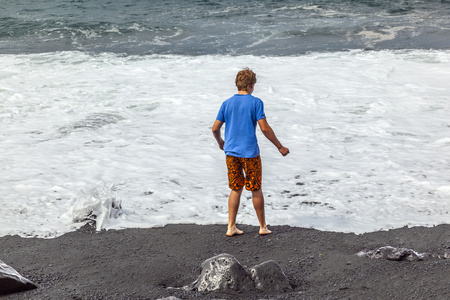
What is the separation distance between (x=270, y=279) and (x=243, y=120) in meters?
1.38

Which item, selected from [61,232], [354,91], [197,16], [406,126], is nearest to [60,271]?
[61,232]

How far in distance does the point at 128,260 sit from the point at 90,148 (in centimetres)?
384

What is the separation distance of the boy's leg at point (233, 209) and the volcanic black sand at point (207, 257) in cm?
7

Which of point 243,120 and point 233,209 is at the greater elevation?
point 243,120

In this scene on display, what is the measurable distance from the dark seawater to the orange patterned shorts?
1221cm

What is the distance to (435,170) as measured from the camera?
6.41m

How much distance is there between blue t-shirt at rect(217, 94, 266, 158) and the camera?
4.18 m

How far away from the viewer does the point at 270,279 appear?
11.5 feet

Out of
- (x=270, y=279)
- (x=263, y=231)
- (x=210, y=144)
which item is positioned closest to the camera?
(x=270, y=279)

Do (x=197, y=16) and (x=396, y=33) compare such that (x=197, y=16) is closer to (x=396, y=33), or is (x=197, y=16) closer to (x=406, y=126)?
(x=396, y=33)

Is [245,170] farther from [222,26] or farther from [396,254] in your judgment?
[222,26]

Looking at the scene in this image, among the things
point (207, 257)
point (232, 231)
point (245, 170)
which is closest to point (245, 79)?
point (245, 170)

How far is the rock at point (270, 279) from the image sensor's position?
3.46 metres

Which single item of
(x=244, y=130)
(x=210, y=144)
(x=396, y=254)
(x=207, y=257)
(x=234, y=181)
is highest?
(x=244, y=130)
